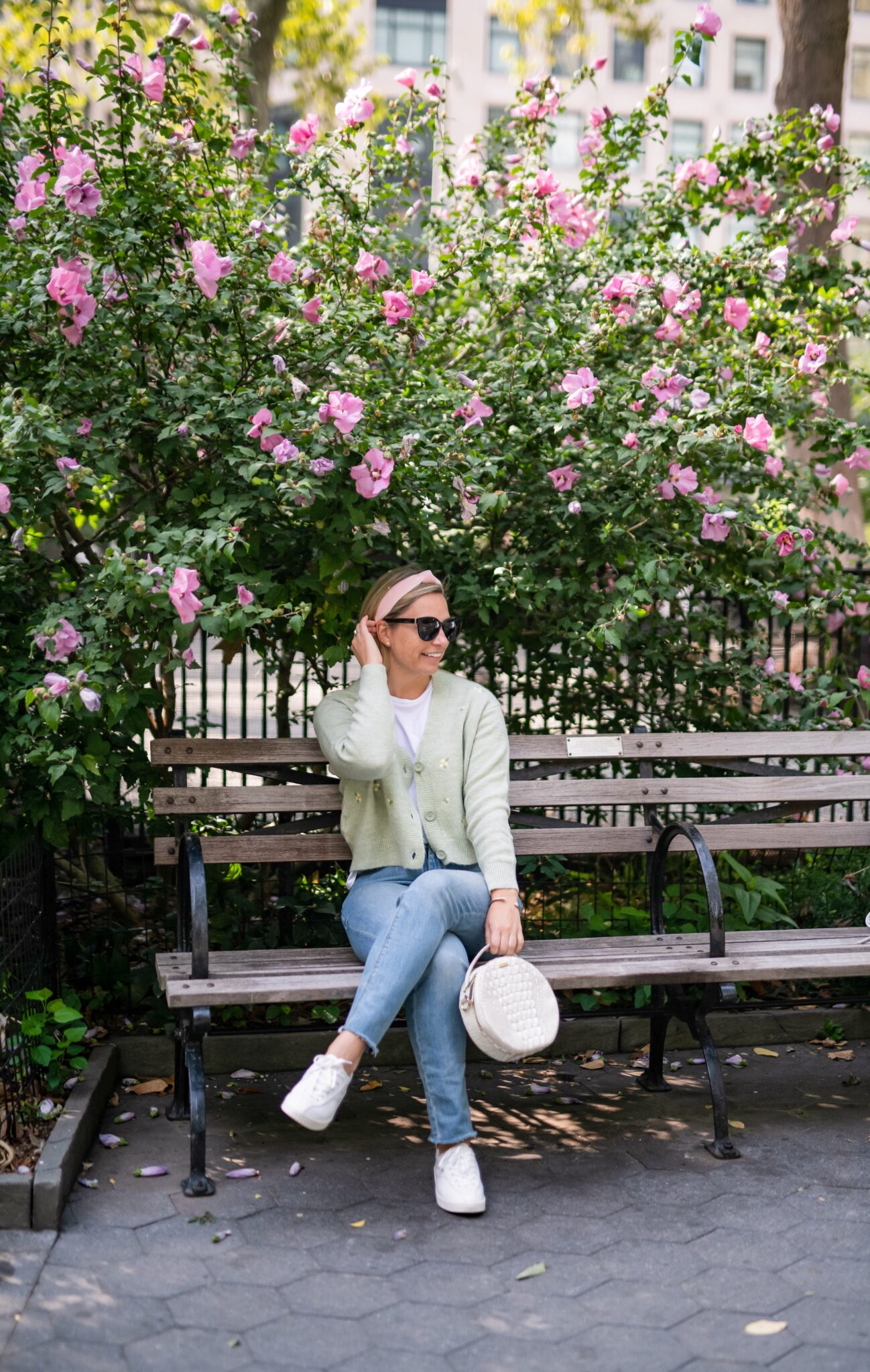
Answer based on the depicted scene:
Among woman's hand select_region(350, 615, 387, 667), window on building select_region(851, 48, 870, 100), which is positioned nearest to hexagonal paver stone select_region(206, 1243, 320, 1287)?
woman's hand select_region(350, 615, 387, 667)

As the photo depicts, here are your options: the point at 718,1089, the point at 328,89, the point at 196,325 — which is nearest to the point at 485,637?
the point at 196,325

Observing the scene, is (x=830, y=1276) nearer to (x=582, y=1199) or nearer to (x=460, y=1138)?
(x=582, y=1199)

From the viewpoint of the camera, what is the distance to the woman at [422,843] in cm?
340

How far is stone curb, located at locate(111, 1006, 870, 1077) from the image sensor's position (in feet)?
14.0

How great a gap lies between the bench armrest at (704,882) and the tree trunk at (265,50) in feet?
14.2

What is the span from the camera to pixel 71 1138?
11.3 feet

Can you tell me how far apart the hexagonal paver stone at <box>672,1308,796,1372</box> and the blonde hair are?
2.07 meters

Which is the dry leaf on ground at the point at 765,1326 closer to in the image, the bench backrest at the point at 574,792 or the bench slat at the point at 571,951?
the bench slat at the point at 571,951

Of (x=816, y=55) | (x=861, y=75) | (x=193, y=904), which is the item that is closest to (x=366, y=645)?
(x=193, y=904)

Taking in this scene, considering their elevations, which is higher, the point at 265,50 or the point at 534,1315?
the point at 265,50

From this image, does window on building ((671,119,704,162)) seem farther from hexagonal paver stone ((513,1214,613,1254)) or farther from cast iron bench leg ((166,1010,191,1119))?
hexagonal paver stone ((513,1214,613,1254))

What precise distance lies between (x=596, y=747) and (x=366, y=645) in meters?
0.98

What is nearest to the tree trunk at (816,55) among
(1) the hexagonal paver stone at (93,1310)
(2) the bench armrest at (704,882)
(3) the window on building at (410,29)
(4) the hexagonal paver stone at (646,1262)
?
(2) the bench armrest at (704,882)

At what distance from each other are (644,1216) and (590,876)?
2.17 metres
